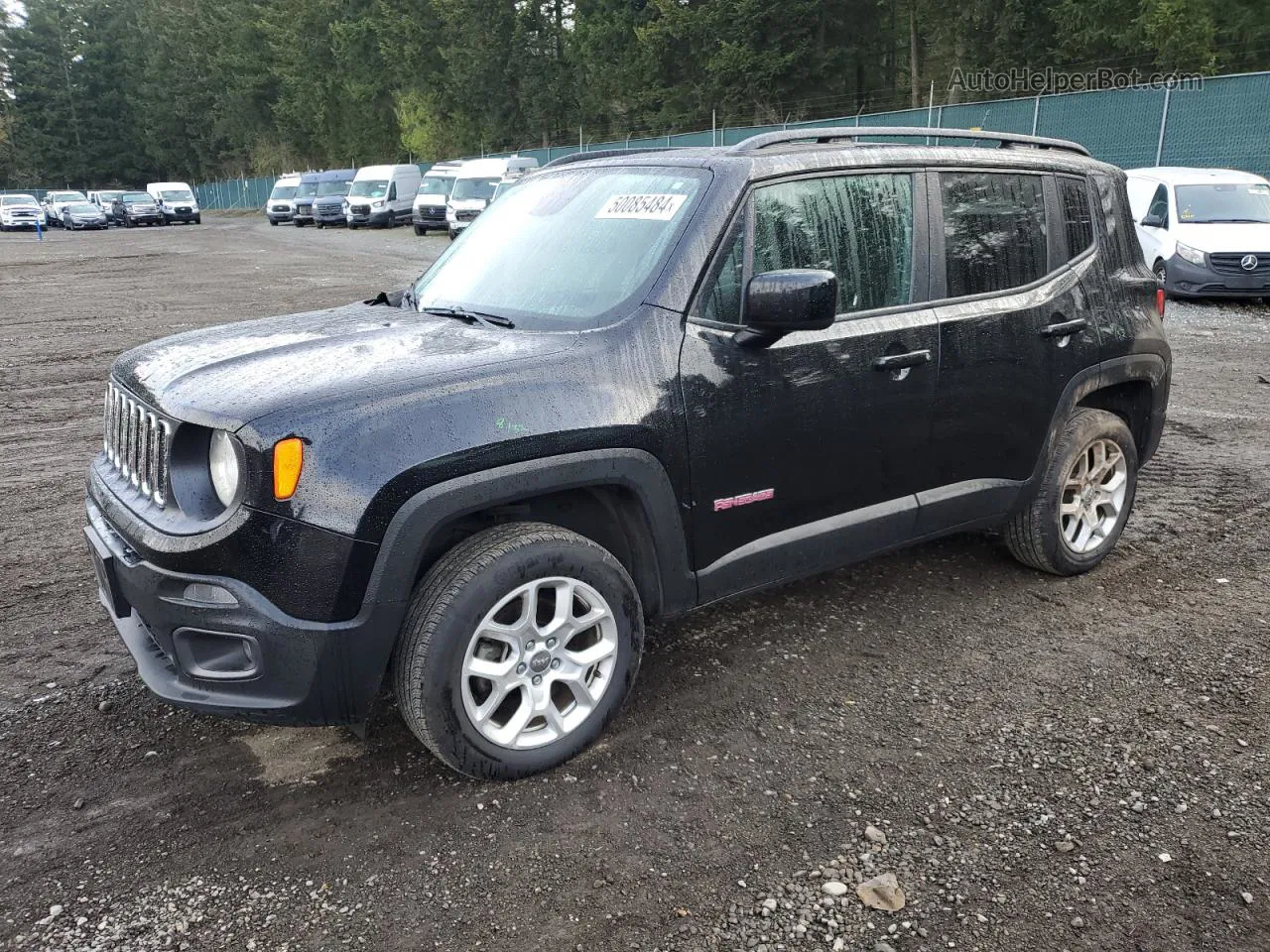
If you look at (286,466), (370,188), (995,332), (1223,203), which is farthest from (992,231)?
(370,188)

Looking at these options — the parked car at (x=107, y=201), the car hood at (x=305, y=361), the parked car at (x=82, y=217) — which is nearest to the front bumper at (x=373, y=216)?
the parked car at (x=82, y=217)

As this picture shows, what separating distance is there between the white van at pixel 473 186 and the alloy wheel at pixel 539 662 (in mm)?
26686

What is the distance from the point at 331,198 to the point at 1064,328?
4323 cm

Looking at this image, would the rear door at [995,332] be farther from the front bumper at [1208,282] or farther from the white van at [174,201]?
the white van at [174,201]

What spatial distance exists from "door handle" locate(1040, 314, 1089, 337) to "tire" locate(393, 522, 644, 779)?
2.18m

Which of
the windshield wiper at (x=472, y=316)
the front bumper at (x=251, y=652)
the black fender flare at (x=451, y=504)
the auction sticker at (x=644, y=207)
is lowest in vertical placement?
the front bumper at (x=251, y=652)

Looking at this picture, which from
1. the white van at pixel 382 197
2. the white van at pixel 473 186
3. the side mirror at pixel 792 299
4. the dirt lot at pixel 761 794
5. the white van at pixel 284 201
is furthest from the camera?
the white van at pixel 284 201

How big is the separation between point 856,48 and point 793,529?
44.4 metres

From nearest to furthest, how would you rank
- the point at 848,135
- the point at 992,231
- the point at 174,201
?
the point at 848,135 → the point at 992,231 → the point at 174,201

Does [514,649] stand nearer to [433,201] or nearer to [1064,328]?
[1064,328]

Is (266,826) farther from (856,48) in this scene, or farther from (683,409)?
(856,48)

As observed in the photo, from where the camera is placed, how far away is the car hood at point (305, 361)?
2.82 meters

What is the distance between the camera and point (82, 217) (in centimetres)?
5172

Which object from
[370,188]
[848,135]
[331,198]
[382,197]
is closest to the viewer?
[848,135]
